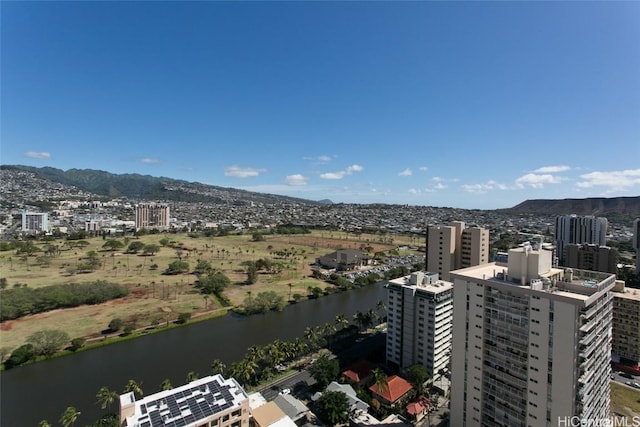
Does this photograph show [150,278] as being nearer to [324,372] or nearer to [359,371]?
[324,372]

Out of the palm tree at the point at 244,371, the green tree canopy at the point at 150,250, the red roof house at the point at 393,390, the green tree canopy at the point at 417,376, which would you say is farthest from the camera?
the green tree canopy at the point at 150,250

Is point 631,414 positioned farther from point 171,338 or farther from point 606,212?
point 606,212

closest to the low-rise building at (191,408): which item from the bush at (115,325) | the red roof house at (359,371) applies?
the red roof house at (359,371)

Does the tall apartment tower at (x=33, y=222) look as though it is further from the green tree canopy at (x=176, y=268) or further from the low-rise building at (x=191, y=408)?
the low-rise building at (x=191, y=408)

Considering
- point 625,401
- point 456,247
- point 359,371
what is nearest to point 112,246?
point 359,371

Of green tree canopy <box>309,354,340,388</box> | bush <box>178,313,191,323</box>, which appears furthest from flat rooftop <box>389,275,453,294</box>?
bush <box>178,313,191,323</box>
